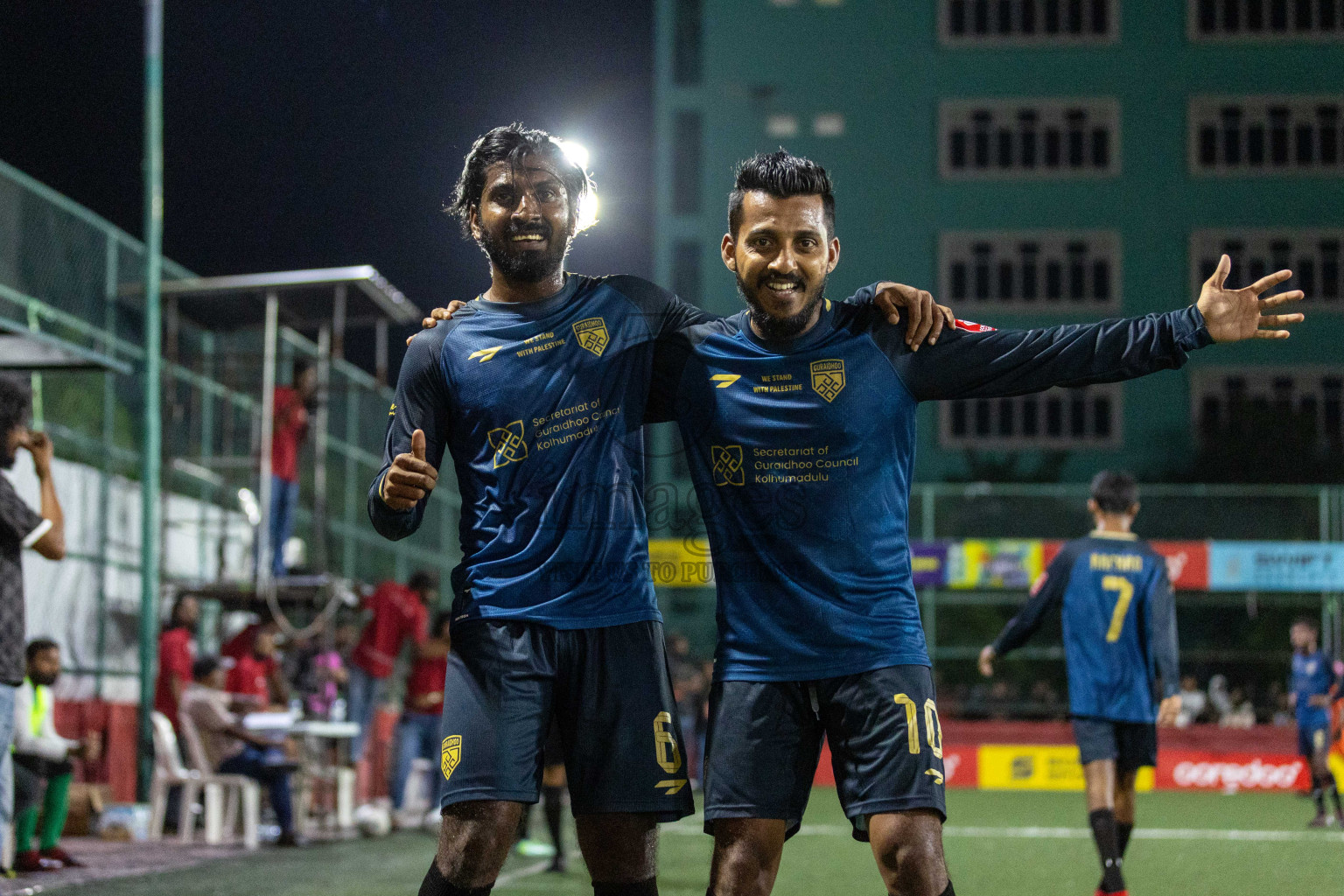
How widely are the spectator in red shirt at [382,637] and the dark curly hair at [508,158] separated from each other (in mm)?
8655

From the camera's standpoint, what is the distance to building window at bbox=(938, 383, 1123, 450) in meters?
36.5

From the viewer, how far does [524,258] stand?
425 cm

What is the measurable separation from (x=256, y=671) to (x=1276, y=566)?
16133 millimetres

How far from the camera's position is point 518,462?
13.4ft

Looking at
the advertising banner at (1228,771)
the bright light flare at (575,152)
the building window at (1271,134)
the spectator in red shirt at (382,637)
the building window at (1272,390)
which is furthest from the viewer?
the building window at (1271,134)

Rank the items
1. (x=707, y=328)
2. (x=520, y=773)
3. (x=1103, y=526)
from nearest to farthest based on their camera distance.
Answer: (x=520, y=773), (x=707, y=328), (x=1103, y=526)

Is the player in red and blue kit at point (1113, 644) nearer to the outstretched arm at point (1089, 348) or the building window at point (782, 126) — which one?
the outstretched arm at point (1089, 348)

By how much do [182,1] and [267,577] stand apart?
208 inches

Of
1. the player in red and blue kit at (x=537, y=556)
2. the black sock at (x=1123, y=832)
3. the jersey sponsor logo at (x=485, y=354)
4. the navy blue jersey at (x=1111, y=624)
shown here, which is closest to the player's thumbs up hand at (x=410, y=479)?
the player in red and blue kit at (x=537, y=556)

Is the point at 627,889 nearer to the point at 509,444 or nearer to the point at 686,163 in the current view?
the point at 509,444

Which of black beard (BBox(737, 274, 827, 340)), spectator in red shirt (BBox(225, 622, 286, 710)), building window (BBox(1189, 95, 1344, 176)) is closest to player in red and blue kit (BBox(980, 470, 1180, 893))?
black beard (BBox(737, 274, 827, 340))

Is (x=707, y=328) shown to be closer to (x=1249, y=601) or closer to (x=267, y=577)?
(x=267, y=577)

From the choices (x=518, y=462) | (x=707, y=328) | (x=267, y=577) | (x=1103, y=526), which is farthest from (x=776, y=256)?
(x=267, y=577)

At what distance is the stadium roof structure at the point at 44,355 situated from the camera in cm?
824
